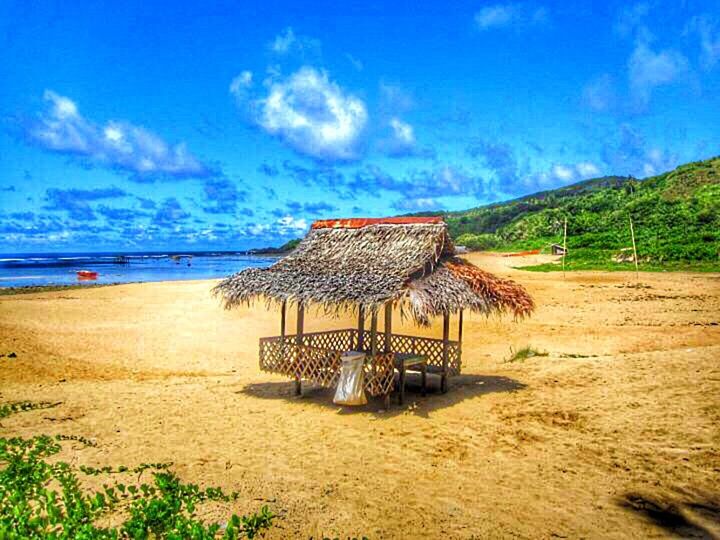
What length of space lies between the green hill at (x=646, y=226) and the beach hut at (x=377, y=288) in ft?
75.7

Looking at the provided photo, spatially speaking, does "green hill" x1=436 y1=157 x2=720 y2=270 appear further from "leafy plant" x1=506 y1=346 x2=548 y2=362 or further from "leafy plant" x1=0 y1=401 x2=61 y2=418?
"leafy plant" x1=0 y1=401 x2=61 y2=418

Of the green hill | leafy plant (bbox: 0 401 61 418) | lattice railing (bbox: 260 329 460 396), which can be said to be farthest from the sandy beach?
the green hill

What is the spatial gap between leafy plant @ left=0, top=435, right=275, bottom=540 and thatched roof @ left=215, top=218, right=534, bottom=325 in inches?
161

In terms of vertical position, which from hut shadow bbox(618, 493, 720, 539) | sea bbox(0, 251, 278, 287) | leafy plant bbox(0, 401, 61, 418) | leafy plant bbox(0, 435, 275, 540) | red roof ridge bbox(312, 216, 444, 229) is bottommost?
hut shadow bbox(618, 493, 720, 539)

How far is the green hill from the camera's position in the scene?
32.1 meters

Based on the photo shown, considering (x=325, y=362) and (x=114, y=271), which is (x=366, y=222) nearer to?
(x=325, y=362)

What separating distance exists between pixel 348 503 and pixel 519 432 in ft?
12.1

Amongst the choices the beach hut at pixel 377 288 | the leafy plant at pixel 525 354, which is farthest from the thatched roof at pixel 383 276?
the leafy plant at pixel 525 354

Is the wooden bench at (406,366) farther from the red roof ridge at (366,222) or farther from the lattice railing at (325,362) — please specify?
the red roof ridge at (366,222)

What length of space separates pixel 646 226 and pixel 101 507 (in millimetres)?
41836

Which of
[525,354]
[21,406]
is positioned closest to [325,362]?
[21,406]

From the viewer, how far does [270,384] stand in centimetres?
1308

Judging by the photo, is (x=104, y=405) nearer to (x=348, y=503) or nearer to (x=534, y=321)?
(x=348, y=503)

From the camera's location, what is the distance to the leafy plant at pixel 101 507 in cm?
573
